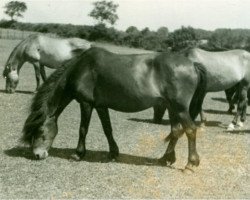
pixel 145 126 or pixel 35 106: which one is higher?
pixel 35 106

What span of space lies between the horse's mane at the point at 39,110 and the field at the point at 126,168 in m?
0.49

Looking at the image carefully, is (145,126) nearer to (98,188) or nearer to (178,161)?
(178,161)

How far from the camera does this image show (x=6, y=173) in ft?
26.9

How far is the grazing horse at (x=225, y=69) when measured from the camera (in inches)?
543

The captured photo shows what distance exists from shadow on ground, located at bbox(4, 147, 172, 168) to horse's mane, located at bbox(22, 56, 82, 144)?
0.49m

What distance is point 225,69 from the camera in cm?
1384

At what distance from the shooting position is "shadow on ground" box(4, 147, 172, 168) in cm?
938

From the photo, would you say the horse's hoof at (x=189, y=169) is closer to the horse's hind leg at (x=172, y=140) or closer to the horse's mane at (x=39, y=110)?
the horse's hind leg at (x=172, y=140)

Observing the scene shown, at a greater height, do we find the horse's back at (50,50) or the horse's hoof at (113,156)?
the horse's back at (50,50)

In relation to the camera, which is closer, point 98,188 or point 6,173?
point 98,188

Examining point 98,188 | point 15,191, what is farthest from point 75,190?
point 15,191

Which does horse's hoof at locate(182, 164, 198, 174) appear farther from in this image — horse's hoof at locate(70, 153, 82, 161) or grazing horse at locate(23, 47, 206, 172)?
horse's hoof at locate(70, 153, 82, 161)

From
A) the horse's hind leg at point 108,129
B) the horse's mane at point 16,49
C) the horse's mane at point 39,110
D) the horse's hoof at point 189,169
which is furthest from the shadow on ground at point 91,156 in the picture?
the horse's mane at point 16,49

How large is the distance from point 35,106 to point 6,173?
4.97ft
